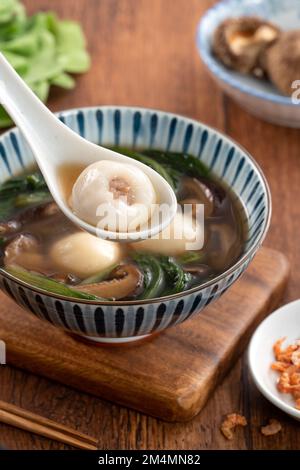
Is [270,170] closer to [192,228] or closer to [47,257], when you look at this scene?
[192,228]

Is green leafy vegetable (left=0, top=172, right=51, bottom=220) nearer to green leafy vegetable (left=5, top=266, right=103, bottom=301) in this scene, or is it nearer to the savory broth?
the savory broth

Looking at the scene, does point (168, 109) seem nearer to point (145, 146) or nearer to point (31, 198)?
point (145, 146)

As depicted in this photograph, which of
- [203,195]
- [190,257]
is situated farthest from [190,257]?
[203,195]

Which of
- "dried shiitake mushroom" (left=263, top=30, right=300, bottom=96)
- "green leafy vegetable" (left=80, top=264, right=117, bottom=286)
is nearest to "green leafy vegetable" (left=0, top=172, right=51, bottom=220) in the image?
"green leafy vegetable" (left=80, top=264, right=117, bottom=286)

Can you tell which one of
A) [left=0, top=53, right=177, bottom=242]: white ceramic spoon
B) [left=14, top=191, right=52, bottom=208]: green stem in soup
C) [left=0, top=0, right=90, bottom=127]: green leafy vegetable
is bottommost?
[left=0, top=0, right=90, bottom=127]: green leafy vegetable

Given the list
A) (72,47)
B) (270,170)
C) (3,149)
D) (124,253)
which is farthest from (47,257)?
(72,47)

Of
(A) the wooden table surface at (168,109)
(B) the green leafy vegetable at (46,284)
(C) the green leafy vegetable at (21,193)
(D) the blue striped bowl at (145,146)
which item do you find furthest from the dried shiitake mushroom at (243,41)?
(B) the green leafy vegetable at (46,284)
